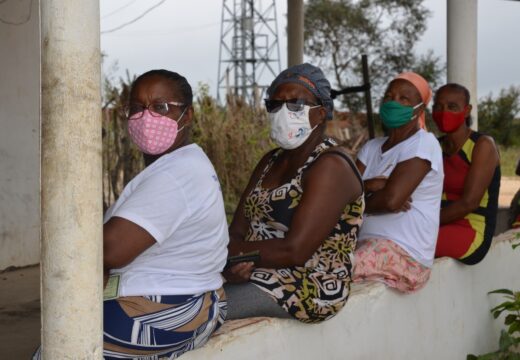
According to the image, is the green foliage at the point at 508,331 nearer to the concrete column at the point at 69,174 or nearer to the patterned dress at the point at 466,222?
the patterned dress at the point at 466,222

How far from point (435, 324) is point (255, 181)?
1400 millimetres

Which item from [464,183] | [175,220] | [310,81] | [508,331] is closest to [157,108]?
[175,220]

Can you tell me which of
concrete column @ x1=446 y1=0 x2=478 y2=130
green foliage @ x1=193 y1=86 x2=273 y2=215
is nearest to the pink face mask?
concrete column @ x1=446 y1=0 x2=478 y2=130

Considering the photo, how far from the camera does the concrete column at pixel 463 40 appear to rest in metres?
6.45

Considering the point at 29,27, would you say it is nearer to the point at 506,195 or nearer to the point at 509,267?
the point at 509,267

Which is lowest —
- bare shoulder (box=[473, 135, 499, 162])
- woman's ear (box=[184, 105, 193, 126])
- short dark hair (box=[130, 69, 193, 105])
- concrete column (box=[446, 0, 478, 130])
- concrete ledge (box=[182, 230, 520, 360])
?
concrete ledge (box=[182, 230, 520, 360])

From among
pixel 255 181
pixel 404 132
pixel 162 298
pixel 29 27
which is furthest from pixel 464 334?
pixel 29 27

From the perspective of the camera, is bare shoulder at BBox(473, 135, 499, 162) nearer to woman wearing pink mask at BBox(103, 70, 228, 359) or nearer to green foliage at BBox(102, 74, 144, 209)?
woman wearing pink mask at BBox(103, 70, 228, 359)

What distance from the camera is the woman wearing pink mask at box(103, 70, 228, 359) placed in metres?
2.63

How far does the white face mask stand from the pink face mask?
86 centimetres

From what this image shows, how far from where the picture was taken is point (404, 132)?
4.54 metres

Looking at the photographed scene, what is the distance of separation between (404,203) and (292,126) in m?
0.87

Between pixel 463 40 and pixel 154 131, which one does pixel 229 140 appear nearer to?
pixel 463 40

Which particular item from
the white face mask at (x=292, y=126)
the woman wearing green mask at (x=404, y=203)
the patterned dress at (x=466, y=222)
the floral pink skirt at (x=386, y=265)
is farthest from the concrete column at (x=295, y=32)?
the white face mask at (x=292, y=126)
